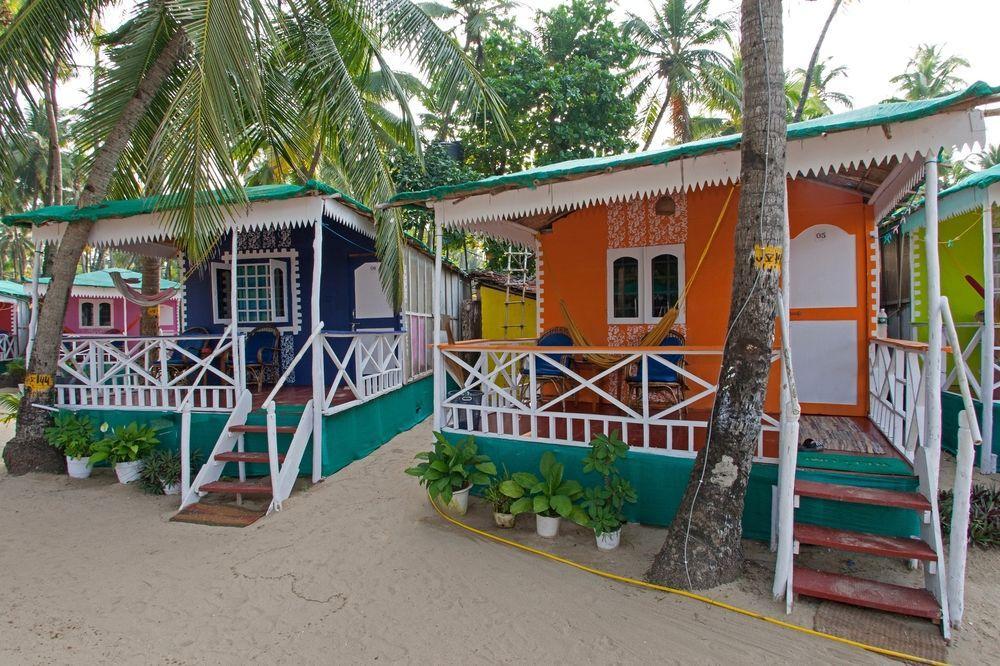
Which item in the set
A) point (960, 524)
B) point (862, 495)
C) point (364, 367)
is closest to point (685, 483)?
point (862, 495)

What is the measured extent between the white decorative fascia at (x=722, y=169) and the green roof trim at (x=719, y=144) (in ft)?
0.32

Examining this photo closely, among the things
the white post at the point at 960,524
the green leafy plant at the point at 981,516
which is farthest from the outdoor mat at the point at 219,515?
the green leafy plant at the point at 981,516

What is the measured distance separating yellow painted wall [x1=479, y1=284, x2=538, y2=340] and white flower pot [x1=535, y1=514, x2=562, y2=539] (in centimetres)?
871

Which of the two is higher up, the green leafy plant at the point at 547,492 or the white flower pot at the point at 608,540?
the green leafy plant at the point at 547,492

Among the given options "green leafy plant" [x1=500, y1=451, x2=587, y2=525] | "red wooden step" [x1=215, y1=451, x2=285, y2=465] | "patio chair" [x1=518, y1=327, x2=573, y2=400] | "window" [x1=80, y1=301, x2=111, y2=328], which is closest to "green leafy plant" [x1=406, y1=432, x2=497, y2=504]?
"green leafy plant" [x1=500, y1=451, x2=587, y2=525]

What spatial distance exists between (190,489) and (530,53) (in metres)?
10.9

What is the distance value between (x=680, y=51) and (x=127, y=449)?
1495 centimetres

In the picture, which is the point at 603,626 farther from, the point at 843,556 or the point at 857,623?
the point at 843,556

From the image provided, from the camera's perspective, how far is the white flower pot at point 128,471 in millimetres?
6102

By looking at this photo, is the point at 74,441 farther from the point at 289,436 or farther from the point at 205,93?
the point at 205,93

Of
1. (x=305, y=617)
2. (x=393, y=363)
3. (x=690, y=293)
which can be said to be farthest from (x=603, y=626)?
(x=393, y=363)

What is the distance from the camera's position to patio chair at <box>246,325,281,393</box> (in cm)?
801

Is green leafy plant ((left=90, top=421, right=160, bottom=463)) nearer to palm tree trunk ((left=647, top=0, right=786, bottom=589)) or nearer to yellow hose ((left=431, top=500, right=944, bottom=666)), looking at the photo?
yellow hose ((left=431, top=500, right=944, bottom=666))

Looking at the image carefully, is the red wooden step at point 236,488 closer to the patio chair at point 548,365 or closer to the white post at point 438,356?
the white post at point 438,356
